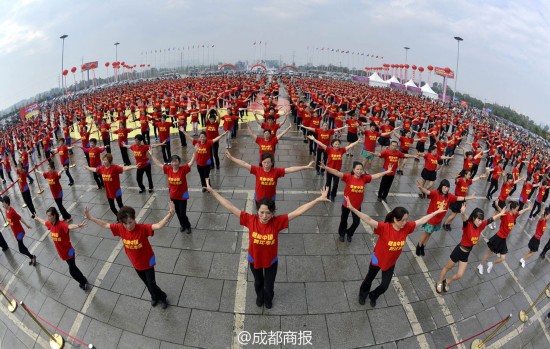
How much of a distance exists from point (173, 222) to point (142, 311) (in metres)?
2.52

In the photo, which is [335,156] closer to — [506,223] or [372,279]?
[372,279]

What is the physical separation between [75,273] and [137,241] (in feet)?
6.64

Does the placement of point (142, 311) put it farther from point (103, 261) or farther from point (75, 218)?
point (75, 218)

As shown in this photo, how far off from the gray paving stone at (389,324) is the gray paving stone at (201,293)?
102 inches

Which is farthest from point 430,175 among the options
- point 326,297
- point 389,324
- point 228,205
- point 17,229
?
point 17,229

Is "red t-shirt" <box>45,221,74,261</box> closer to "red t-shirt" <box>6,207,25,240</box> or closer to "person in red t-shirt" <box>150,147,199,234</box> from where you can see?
"person in red t-shirt" <box>150,147,199,234</box>

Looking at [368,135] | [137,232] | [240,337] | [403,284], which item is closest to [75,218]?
[137,232]

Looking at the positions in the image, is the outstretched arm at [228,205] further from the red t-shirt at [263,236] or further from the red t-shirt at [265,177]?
the red t-shirt at [265,177]

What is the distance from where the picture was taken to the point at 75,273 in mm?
4863

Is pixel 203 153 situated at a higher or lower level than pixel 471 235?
higher

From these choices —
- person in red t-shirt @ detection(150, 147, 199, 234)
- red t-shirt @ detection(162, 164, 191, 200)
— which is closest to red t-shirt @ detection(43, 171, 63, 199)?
person in red t-shirt @ detection(150, 147, 199, 234)

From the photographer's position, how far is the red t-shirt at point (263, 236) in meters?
3.70

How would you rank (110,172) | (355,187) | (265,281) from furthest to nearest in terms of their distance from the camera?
(110,172) < (355,187) < (265,281)

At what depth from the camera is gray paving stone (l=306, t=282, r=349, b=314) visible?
4.52 meters
